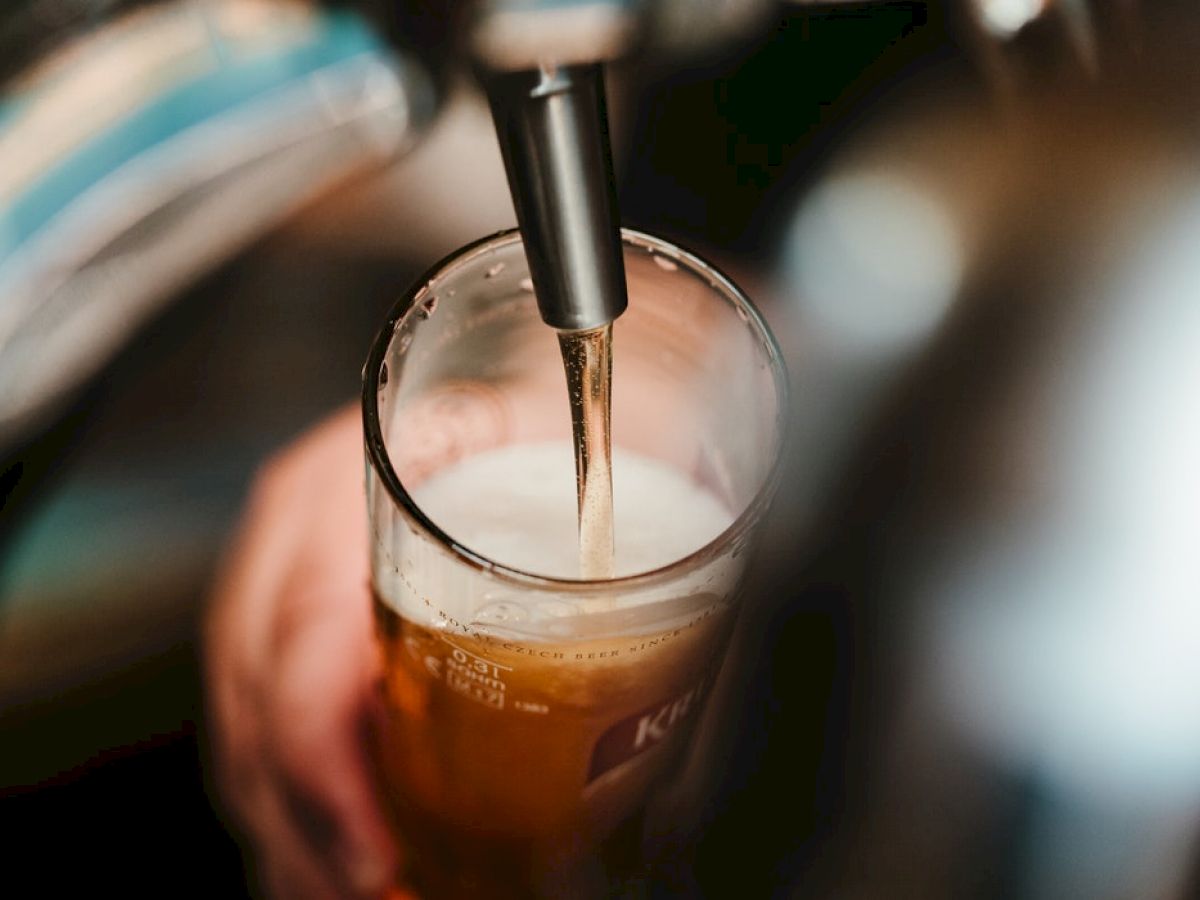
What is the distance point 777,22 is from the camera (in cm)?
91

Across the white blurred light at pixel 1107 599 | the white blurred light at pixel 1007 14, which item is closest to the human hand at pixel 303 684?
the white blurred light at pixel 1107 599

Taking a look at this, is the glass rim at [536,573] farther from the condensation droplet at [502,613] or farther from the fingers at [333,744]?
the fingers at [333,744]

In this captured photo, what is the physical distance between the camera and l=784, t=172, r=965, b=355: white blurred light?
0.83 metres

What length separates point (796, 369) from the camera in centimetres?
83

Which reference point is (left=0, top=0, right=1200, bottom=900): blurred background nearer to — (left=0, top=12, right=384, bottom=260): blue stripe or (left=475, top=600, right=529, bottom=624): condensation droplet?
(left=0, top=12, right=384, bottom=260): blue stripe

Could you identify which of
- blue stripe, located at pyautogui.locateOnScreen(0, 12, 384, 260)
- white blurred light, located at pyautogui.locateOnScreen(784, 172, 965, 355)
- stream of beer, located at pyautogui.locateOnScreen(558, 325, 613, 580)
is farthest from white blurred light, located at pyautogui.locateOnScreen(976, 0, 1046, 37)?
stream of beer, located at pyautogui.locateOnScreen(558, 325, 613, 580)

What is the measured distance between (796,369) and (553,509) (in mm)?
402

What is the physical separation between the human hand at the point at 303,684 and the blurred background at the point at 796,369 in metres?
0.03

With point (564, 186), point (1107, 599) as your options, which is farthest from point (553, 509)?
point (1107, 599)

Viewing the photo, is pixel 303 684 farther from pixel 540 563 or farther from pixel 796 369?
pixel 796 369

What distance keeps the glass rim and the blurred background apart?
287mm

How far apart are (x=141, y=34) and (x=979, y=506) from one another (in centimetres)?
80

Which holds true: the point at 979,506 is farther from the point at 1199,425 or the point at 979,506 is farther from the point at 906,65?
the point at 906,65

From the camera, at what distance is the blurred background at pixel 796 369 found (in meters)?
0.66
